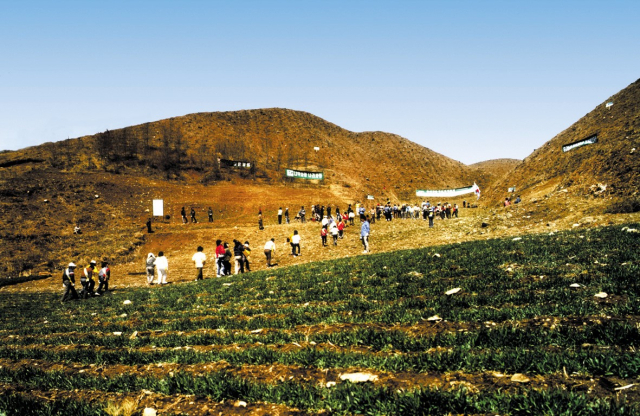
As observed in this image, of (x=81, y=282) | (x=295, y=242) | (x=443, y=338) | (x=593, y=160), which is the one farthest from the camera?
(x=593, y=160)

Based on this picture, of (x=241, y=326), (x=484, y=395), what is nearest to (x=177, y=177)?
(x=241, y=326)

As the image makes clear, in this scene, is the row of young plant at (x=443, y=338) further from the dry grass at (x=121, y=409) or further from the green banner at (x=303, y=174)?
the green banner at (x=303, y=174)

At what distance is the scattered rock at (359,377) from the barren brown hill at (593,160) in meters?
33.4

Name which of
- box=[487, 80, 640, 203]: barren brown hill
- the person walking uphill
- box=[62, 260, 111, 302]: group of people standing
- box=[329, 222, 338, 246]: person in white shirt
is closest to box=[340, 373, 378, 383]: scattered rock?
box=[62, 260, 111, 302]: group of people standing

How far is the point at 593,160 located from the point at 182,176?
286ft

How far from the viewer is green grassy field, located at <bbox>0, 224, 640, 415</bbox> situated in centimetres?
423

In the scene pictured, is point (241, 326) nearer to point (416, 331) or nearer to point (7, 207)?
point (416, 331)

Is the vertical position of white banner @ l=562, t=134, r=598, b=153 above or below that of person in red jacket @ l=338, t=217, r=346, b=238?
above

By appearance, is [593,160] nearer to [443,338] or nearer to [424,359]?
[443,338]

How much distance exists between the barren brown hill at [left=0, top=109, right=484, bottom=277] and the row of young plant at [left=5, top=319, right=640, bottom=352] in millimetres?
38612

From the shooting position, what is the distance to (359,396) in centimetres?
432

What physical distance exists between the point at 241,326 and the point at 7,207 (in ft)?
235

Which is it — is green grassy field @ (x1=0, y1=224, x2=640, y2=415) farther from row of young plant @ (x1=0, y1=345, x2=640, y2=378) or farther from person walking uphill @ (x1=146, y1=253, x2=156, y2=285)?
person walking uphill @ (x1=146, y1=253, x2=156, y2=285)

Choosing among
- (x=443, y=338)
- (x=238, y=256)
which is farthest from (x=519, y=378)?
(x=238, y=256)
